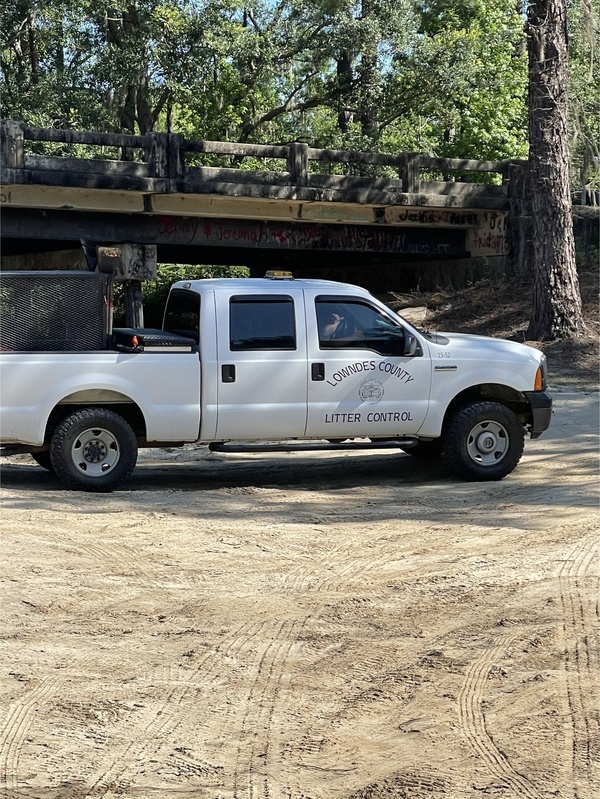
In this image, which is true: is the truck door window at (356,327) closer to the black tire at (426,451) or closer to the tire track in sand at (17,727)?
the black tire at (426,451)

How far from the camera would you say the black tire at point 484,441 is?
10281 mm

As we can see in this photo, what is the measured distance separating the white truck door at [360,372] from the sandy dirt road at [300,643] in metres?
0.70

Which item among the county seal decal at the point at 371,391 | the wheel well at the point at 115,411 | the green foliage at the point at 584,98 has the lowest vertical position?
the wheel well at the point at 115,411

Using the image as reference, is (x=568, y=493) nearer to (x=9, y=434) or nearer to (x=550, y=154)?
(x=9, y=434)

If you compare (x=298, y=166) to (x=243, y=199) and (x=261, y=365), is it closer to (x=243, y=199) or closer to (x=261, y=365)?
(x=243, y=199)

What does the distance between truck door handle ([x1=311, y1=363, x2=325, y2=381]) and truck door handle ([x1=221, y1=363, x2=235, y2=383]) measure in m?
0.74

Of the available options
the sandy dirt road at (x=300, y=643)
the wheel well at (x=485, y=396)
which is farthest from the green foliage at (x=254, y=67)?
the sandy dirt road at (x=300, y=643)

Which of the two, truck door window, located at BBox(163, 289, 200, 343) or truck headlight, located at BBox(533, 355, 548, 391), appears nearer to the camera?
truck door window, located at BBox(163, 289, 200, 343)

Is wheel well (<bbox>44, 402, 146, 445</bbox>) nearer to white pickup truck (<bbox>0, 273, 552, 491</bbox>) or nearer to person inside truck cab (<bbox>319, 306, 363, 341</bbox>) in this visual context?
white pickup truck (<bbox>0, 273, 552, 491</bbox>)

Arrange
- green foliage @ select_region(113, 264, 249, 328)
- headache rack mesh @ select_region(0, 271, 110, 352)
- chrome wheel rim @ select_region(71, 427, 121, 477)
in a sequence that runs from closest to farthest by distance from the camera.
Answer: headache rack mesh @ select_region(0, 271, 110, 352)
chrome wheel rim @ select_region(71, 427, 121, 477)
green foliage @ select_region(113, 264, 249, 328)

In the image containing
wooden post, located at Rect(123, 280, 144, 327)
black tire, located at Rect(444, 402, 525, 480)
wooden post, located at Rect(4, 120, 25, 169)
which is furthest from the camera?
wooden post, located at Rect(4, 120, 25, 169)

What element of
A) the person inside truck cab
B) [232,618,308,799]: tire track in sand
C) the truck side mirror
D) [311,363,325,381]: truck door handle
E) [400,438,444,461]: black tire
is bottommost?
[232,618,308,799]: tire track in sand

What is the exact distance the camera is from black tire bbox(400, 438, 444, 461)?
10906 mm

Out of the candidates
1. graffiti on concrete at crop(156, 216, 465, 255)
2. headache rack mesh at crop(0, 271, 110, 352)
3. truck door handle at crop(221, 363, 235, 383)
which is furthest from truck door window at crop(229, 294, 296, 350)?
graffiti on concrete at crop(156, 216, 465, 255)
